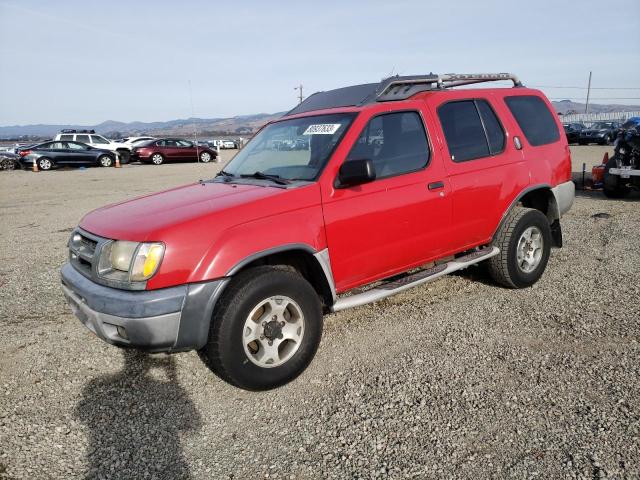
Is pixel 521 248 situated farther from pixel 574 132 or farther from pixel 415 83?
pixel 574 132

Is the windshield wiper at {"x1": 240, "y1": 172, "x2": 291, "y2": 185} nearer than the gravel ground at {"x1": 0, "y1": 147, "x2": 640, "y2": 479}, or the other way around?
the gravel ground at {"x1": 0, "y1": 147, "x2": 640, "y2": 479}

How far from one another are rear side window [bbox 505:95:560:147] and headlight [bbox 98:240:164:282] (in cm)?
375

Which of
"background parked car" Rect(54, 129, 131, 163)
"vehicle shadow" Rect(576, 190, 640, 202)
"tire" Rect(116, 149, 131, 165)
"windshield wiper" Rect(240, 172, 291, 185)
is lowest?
"vehicle shadow" Rect(576, 190, 640, 202)

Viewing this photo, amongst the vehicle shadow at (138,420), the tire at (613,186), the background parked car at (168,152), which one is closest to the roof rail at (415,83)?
the vehicle shadow at (138,420)

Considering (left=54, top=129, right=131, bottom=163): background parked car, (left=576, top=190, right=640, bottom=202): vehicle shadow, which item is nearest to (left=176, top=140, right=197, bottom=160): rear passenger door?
(left=54, top=129, right=131, bottom=163): background parked car

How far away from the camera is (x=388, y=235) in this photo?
3.64m

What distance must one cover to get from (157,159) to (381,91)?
25141 millimetres

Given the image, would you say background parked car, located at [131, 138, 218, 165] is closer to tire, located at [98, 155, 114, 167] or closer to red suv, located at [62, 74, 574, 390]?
tire, located at [98, 155, 114, 167]

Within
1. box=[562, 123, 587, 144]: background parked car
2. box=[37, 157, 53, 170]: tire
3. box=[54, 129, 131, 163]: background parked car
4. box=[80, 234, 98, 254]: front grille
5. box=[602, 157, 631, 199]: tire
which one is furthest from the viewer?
box=[562, 123, 587, 144]: background parked car

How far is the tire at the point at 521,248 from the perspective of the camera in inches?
178

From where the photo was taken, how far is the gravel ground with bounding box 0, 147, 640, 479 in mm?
2484

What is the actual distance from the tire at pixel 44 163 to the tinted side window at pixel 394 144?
24.6 metres

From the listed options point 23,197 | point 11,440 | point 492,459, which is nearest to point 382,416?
point 492,459

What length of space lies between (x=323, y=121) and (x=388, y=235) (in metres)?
1.09
